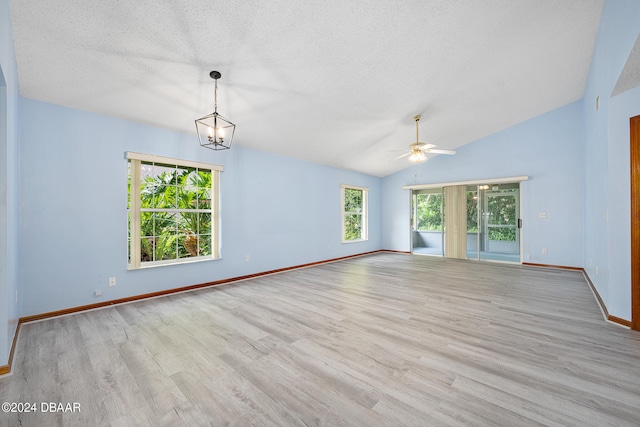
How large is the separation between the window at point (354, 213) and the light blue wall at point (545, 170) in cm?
280

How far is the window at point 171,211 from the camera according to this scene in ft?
12.4

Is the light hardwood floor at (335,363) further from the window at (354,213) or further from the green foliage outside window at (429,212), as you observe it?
the green foliage outside window at (429,212)

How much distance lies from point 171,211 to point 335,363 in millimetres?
3469

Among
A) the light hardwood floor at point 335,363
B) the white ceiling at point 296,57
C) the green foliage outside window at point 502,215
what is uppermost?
the white ceiling at point 296,57

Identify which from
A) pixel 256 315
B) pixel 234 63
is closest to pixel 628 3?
pixel 234 63

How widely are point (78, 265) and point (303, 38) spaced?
12.7 feet

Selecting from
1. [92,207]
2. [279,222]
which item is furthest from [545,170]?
[92,207]

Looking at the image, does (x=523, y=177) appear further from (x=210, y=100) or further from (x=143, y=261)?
(x=143, y=261)

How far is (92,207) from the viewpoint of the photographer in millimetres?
3428

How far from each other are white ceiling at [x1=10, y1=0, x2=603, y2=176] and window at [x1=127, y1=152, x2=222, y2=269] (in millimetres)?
722

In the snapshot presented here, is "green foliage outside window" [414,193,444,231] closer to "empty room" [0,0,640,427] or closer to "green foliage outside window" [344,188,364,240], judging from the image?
"green foliage outside window" [344,188,364,240]

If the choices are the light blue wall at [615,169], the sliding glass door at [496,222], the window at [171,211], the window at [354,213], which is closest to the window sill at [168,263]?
the window at [171,211]

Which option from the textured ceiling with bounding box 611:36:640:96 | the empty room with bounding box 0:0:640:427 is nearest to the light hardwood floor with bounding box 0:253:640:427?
the empty room with bounding box 0:0:640:427

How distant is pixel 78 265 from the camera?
10.9 ft
